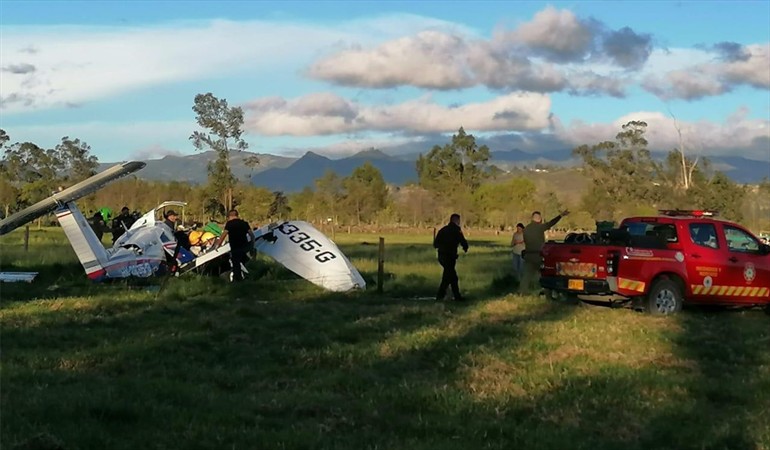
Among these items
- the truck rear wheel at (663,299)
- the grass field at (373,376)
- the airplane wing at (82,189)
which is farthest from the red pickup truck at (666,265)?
the airplane wing at (82,189)

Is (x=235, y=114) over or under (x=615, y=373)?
over

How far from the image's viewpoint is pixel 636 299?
54.1ft

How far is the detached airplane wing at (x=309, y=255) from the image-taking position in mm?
20062

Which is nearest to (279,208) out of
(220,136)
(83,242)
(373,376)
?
(220,136)

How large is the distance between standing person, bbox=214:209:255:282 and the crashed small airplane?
0.61 metres

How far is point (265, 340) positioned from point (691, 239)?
8545mm

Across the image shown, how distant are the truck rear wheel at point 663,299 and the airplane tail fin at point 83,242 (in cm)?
1131

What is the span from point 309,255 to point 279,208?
2472 inches

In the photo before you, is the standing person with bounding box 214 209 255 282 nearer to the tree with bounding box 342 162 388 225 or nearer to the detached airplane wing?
the detached airplane wing

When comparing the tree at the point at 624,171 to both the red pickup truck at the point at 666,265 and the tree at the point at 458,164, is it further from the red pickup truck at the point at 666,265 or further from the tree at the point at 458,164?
the red pickup truck at the point at 666,265

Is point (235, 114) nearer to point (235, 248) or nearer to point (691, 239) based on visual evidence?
point (235, 248)

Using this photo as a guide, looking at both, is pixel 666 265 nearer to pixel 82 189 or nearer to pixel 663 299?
pixel 663 299

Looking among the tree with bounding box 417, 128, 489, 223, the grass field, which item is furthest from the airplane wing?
the tree with bounding box 417, 128, 489, 223

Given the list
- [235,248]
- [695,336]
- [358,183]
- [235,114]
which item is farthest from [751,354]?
[358,183]
